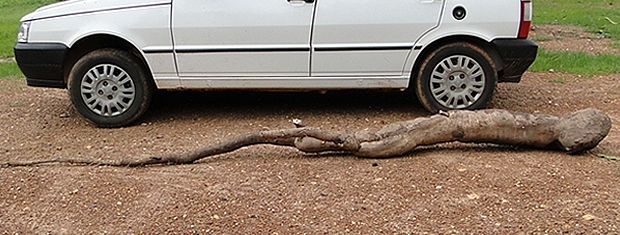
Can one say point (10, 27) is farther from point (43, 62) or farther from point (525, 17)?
point (525, 17)

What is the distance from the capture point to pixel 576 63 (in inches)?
363

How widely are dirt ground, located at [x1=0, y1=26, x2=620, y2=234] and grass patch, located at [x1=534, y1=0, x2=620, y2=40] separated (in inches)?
253

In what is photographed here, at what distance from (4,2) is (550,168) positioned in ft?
66.6

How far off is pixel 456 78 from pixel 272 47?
164 cm

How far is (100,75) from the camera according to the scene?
6.30 m

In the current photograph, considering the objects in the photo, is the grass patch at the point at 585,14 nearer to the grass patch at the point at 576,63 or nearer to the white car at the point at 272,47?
the grass patch at the point at 576,63

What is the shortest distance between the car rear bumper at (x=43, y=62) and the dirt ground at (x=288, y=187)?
0.42 metres

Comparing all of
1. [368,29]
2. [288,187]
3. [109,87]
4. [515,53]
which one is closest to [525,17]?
[515,53]

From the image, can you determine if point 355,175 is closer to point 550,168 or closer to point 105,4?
point 550,168

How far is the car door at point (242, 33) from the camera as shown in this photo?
613 cm

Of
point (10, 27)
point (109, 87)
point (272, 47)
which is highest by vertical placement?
point (272, 47)

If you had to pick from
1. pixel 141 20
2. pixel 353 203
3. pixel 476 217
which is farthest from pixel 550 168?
pixel 141 20

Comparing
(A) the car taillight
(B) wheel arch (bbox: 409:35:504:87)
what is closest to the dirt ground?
(B) wheel arch (bbox: 409:35:504:87)

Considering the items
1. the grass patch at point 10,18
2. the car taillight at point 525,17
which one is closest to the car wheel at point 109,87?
the car taillight at point 525,17
